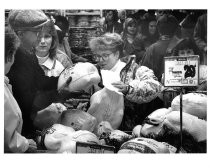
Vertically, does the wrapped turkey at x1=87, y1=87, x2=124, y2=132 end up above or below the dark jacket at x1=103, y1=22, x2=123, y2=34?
below

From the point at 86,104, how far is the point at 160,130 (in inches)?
25.7

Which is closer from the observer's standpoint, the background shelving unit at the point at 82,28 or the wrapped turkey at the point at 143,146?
the wrapped turkey at the point at 143,146

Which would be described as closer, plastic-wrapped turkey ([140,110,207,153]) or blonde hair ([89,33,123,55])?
plastic-wrapped turkey ([140,110,207,153])

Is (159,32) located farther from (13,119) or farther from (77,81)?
(13,119)

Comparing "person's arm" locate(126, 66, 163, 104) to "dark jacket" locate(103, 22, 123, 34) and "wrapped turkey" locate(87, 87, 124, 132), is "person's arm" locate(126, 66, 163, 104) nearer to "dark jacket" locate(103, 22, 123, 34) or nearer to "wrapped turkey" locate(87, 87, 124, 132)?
"wrapped turkey" locate(87, 87, 124, 132)

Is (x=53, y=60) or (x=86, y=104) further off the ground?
(x=53, y=60)

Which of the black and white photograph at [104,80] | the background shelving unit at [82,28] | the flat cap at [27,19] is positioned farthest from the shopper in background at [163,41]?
the flat cap at [27,19]

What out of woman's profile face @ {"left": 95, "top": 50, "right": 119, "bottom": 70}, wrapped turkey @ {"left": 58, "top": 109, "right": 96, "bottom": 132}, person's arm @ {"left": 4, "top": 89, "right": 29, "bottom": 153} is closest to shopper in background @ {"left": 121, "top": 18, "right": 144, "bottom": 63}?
woman's profile face @ {"left": 95, "top": 50, "right": 119, "bottom": 70}

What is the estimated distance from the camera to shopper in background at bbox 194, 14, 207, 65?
3.00m

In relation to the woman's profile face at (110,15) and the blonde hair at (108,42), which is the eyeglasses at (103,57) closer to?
the blonde hair at (108,42)

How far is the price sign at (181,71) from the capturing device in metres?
2.99

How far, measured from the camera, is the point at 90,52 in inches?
121

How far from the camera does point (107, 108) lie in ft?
10.1
